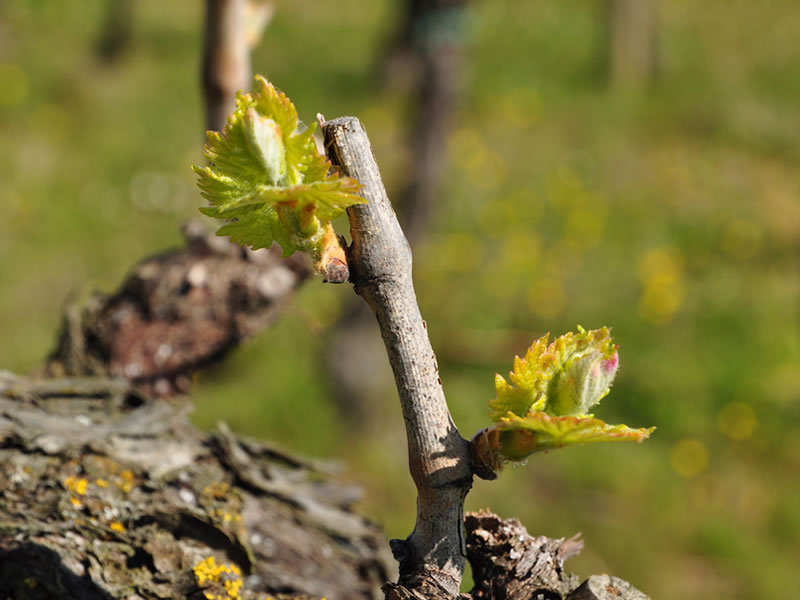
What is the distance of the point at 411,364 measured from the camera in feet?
3.91

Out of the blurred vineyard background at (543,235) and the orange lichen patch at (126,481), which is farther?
the blurred vineyard background at (543,235)

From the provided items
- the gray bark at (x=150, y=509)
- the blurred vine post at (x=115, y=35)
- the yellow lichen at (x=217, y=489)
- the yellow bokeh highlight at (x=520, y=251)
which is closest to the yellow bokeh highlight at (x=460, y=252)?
the yellow bokeh highlight at (x=520, y=251)

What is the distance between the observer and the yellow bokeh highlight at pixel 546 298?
6.11 m

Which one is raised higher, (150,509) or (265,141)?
(265,141)

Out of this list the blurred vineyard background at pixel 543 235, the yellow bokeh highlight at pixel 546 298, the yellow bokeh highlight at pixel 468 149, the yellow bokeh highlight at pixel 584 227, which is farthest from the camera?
the yellow bokeh highlight at pixel 468 149

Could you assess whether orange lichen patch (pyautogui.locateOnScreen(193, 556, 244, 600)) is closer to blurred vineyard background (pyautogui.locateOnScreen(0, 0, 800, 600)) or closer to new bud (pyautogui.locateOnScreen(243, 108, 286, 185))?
new bud (pyautogui.locateOnScreen(243, 108, 286, 185))

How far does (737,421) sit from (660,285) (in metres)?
1.26

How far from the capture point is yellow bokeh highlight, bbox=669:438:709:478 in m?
5.07

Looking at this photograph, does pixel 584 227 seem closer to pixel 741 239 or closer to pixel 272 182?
pixel 741 239

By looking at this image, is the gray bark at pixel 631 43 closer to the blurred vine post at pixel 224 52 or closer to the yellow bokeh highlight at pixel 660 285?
the yellow bokeh highlight at pixel 660 285

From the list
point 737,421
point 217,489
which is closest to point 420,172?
point 737,421

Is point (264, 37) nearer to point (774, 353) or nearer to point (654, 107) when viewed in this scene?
point (654, 107)

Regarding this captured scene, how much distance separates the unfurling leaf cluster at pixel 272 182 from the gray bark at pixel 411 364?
45mm

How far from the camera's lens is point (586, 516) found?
15.4 ft
